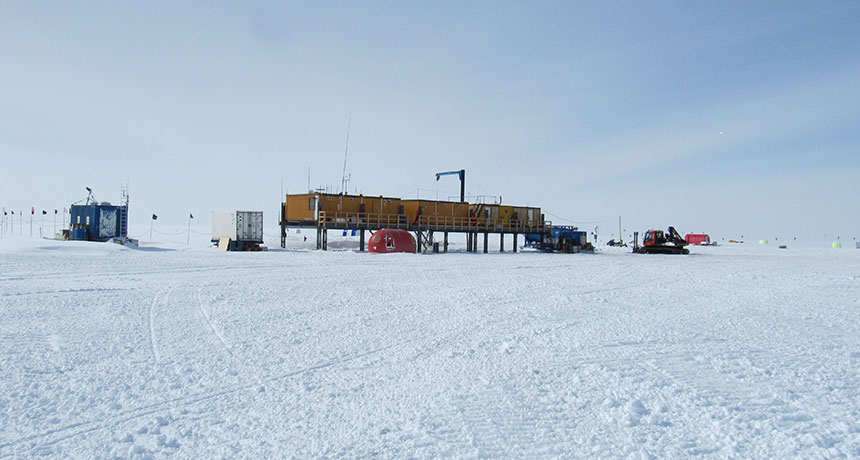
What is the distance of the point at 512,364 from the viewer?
5.15 m

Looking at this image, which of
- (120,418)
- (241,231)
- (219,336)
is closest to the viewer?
(120,418)

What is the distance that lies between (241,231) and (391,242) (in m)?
9.94

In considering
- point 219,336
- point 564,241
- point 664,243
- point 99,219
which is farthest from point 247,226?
point 664,243

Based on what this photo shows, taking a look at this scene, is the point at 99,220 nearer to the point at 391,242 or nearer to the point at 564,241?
the point at 391,242

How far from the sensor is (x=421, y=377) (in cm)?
472

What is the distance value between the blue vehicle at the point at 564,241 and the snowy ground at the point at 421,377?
25356mm

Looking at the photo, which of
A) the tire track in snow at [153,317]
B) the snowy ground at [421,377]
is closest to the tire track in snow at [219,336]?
the snowy ground at [421,377]

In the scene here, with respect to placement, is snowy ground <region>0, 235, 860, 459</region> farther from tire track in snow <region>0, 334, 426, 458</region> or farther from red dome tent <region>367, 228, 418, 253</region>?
red dome tent <region>367, 228, 418, 253</region>

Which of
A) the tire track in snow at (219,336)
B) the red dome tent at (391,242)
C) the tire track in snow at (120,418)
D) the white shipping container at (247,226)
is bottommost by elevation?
the tire track in snow at (120,418)

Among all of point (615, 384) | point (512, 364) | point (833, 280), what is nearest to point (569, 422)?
point (615, 384)

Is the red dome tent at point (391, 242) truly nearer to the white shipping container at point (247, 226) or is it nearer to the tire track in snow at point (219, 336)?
the white shipping container at point (247, 226)

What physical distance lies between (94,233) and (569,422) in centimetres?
3601

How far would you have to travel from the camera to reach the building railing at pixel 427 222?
2989cm

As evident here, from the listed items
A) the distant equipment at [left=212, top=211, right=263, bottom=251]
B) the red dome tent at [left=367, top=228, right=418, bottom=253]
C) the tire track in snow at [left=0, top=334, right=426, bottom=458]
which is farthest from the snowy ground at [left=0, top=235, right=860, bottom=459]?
the distant equipment at [left=212, top=211, right=263, bottom=251]
